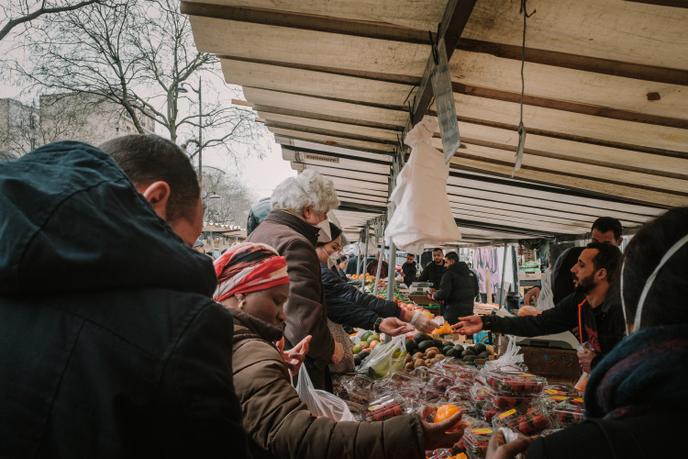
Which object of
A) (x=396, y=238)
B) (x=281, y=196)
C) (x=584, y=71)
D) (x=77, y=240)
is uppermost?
(x=584, y=71)

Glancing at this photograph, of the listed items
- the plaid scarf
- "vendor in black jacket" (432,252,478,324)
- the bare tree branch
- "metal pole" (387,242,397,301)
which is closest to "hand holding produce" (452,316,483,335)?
"metal pole" (387,242,397,301)

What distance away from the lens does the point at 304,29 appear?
2.43 m

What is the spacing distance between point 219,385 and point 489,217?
8.16 meters

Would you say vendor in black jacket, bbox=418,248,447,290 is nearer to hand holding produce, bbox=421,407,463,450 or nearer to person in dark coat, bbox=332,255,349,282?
person in dark coat, bbox=332,255,349,282

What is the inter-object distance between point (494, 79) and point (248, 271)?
79.6 inches

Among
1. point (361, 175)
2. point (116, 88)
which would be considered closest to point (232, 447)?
point (361, 175)

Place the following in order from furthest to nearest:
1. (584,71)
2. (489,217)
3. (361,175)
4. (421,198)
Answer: (489,217)
(361,175)
(421,198)
(584,71)

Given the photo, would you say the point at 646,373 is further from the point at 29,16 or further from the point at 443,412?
the point at 29,16

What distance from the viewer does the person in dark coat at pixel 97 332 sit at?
0.69 meters

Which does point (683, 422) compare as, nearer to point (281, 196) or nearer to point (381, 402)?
point (381, 402)

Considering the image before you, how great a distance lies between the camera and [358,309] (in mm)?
3457

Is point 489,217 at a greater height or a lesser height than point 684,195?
greater

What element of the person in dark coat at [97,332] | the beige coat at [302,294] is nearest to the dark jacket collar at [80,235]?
the person in dark coat at [97,332]

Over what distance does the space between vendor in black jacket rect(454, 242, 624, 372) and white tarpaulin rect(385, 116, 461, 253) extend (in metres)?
1.12
